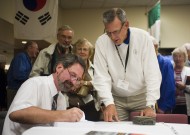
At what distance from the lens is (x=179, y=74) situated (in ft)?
11.2

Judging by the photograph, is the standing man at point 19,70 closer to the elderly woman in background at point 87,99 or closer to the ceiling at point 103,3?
the elderly woman in background at point 87,99

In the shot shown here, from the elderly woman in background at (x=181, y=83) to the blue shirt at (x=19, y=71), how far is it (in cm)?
182

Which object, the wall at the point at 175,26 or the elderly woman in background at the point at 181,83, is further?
the wall at the point at 175,26

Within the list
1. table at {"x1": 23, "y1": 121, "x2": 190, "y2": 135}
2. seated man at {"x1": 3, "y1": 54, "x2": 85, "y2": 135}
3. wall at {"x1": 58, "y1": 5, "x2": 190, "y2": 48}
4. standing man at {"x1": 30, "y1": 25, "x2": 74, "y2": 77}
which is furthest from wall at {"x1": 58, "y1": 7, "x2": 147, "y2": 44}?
table at {"x1": 23, "y1": 121, "x2": 190, "y2": 135}

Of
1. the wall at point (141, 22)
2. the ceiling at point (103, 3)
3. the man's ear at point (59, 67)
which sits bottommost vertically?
the man's ear at point (59, 67)

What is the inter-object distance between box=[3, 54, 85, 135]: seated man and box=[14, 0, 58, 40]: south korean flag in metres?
3.09

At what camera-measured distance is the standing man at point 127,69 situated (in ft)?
7.05

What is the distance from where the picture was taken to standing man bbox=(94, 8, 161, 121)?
2148 mm

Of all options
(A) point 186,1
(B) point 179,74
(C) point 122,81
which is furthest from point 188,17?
(C) point 122,81

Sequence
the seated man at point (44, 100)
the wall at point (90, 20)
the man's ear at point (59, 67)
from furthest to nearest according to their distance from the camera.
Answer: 1. the wall at point (90, 20)
2. the man's ear at point (59, 67)
3. the seated man at point (44, 100)

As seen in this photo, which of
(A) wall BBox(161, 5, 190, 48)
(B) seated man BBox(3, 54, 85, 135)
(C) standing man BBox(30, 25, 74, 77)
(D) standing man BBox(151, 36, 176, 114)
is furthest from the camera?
(A) wall BBox(161, 5, 190, 48)

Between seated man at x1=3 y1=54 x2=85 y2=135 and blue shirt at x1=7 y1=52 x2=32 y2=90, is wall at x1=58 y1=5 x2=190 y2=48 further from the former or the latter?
seated man at x1=3 y1=54 x2=85 y2=135

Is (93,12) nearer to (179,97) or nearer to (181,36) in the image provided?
(181,36)

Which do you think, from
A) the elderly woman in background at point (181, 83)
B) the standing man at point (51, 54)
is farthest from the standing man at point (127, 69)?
the standing man at point (51, 54)
